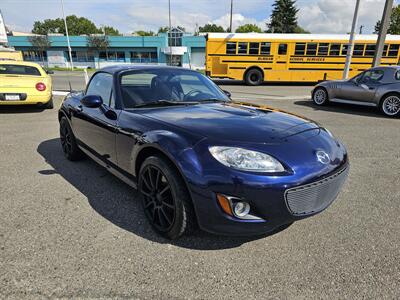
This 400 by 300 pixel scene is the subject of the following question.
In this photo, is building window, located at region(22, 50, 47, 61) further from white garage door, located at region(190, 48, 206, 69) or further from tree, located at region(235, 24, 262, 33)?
tree, located at region(235, 24, 262, 33)

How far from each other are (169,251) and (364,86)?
8.81 m

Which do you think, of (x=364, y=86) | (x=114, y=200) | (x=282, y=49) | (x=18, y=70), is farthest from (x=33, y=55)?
(x=114, y=200)

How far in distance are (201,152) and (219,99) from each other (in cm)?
165

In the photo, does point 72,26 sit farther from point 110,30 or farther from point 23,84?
point 23,84

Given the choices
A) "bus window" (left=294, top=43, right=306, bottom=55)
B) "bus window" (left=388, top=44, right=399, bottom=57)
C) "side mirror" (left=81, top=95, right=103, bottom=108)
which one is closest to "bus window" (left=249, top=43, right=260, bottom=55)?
"bus window" (left=294, top=43, right=306, bottom=55)

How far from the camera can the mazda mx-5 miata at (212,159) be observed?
6.97ft

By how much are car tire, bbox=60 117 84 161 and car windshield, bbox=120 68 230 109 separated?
161 centimetres

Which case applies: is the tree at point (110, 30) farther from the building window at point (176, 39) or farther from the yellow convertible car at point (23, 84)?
the yellow convertible car at point (23, 84)

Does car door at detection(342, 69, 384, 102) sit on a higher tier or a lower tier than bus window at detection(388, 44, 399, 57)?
lower

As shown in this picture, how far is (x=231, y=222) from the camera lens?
2154mm

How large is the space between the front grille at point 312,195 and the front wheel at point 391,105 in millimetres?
7439

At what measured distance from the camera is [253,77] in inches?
727

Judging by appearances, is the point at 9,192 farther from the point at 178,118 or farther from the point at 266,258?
the point at 266,258

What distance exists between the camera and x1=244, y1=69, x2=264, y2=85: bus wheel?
715 inches
